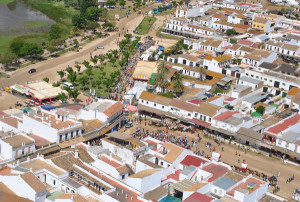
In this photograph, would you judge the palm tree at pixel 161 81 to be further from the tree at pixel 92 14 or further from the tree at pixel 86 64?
the tree at pixel 92 14

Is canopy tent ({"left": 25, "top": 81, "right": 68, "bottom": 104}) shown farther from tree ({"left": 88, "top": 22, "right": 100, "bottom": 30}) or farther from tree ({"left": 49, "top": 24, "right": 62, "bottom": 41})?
tree ({"left": 88, "top": 22, "right": 100, "bottom": 30})

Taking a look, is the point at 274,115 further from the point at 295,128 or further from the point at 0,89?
the point at 0,89

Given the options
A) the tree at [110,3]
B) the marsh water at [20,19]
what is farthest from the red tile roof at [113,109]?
the tree at [110,3]

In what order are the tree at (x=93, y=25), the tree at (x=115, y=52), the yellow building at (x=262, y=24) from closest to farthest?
1. the tree at (x=115, y=52)
2. the yellow building at (x=262, y=24)
3. the tree at (x=93, y=25)

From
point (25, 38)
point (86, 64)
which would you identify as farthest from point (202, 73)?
point (25, 38)

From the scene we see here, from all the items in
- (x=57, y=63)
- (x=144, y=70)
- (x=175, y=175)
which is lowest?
(x=175, y=175)

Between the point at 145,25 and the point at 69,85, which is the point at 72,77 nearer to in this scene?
the point at 69,85

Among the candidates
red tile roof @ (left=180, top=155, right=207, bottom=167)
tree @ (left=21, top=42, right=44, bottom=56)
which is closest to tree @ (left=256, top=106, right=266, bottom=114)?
red tile roof @ (left=180, top=155, right=207, bottom=167)
